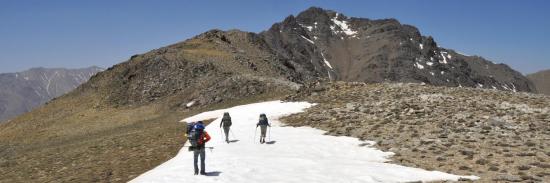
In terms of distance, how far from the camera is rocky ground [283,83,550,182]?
2048 cm

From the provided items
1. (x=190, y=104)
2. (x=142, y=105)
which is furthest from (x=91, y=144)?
(x=142, y=105)

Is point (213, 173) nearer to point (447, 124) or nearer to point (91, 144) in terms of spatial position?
point (447, 124)

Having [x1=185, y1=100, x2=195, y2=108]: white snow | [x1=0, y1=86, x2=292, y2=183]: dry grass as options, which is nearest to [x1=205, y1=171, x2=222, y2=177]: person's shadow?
[x1=0, y1=86, x2=292, y2=183]: dry grass

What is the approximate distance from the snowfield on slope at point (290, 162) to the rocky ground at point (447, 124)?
133 centimetres

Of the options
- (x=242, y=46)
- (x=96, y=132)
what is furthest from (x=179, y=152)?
(x=242, y=46)

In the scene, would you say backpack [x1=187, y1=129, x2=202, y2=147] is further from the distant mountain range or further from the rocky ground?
the rocky ground

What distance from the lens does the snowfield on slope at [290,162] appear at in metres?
19.2

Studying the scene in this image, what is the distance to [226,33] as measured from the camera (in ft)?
303

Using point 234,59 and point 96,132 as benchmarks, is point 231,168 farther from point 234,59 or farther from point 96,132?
point 234,59

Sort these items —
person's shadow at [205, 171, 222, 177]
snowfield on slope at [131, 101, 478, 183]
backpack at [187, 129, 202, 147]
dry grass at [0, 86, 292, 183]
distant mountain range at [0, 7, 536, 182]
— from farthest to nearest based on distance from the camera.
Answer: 1. distant mountain range at [0, 7, 536, 182]
2. dry grass at [0, 86, 292, 183]
3. backpack at [187, 129, 202, 147]
4. person's shadow at [205, 171, 222, 177]
5. snowfield on slope at [131, 101, 478, 183]

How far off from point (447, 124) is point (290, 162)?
36.2 feet

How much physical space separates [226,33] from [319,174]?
74913 millimetres

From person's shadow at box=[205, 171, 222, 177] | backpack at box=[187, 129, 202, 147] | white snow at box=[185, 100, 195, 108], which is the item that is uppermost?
white snow at box=[185, 100, 195, 108]

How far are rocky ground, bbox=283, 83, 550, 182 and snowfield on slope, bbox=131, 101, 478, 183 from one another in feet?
4.37
